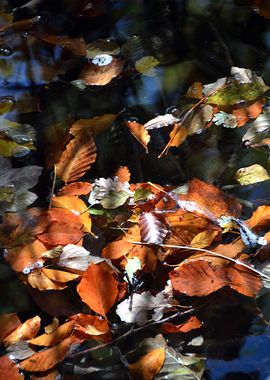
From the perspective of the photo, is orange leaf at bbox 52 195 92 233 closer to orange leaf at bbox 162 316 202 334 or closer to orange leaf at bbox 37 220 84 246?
orange leaf at bbox 37 220 84 246

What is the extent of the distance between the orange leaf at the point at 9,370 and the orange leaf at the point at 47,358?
0.05 ft

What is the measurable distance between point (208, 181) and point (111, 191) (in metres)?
0.27

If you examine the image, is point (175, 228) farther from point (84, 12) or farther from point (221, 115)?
point (84, 12)

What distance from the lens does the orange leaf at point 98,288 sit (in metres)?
1.09

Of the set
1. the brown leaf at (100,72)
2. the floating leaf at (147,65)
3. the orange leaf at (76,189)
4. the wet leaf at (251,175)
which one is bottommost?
the wet leaf at (251,175)

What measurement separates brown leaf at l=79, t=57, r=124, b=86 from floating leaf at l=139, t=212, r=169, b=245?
0.67 m

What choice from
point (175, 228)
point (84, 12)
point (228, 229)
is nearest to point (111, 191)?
point (175, 228)

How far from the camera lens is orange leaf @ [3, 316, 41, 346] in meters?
1.10

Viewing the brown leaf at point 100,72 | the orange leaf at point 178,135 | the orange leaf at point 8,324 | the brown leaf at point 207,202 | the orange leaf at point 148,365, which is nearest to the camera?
the orange leaf at point 148,365

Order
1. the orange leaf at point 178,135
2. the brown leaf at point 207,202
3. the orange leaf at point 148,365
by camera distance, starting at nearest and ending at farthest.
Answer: the orange leaf at point 148,365
the brown leaf at point 207,202
the orange leaf at point 178,135

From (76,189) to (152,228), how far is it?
0.91ft

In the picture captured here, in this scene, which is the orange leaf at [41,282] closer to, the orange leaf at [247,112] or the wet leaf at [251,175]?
the wet leaf at [251,175]

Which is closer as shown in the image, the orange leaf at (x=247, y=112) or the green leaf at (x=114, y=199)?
the green leaf at (x=114, y=199)

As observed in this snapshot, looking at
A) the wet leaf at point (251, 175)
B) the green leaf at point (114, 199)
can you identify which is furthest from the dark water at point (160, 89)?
the green leaf at point (114, 199)
